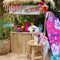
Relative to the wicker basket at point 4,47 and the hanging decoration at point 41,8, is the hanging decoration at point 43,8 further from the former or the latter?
the wicker basket at point 4,47

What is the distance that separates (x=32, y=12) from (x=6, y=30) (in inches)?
59.5

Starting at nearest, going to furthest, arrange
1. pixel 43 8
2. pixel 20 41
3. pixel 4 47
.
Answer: pixel 43 8, pixel 4 47, pixel 20 41

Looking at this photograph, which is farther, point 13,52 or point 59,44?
point 13,52

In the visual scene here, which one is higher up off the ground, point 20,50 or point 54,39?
point 54,39

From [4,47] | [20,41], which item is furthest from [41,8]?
[4,47]

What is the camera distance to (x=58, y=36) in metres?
3.60

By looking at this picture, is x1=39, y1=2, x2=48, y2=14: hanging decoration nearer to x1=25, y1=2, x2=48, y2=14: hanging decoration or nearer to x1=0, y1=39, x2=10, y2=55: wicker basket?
x1=25, y1=2, x2=48, y2=14: hanging decoration

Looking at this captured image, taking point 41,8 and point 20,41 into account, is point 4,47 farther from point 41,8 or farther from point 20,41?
point 41,8

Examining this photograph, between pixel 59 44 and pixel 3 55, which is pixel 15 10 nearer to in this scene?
pixel 3 55

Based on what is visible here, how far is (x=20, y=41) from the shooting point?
3746 mm

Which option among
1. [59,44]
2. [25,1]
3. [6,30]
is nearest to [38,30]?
[59,44]

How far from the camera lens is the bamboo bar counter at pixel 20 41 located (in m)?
3.71

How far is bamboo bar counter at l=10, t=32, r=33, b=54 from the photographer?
3.71 meters

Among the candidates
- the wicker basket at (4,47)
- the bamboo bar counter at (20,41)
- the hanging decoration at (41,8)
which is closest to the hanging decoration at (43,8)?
the hanging decoration at (41,8)
